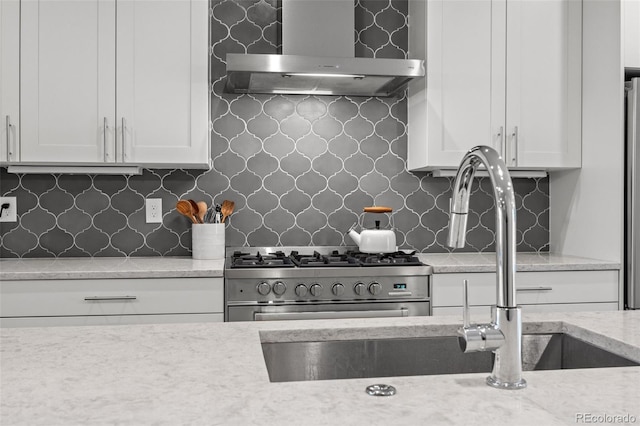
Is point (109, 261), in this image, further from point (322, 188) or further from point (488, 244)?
point (488, 244)


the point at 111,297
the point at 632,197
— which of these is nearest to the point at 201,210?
the point at 111,297

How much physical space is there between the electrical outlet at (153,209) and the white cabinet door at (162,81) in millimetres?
393

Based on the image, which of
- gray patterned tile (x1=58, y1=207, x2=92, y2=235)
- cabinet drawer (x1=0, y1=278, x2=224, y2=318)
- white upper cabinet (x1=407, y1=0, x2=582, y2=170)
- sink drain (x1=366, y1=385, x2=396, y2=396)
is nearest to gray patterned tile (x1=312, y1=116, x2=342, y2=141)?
white upper cabinet (x1=407, y1=0, x2=582, y2=170)

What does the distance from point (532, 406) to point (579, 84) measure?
2786 millimetres

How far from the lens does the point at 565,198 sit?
340 centimetres

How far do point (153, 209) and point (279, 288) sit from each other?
997mm

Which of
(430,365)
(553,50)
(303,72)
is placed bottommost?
(430,365)

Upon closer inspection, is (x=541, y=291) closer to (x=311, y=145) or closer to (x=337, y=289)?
(x=337, y=289)

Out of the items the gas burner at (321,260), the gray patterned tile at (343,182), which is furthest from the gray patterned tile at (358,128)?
the gas burner at (321,260)

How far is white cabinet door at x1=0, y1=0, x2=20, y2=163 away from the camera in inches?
109

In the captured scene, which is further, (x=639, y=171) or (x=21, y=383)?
(x=639, y=171)

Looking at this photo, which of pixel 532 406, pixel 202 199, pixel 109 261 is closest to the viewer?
pixel 532 406

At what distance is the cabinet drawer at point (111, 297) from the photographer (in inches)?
100

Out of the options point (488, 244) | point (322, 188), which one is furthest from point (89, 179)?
point (488, 244)
